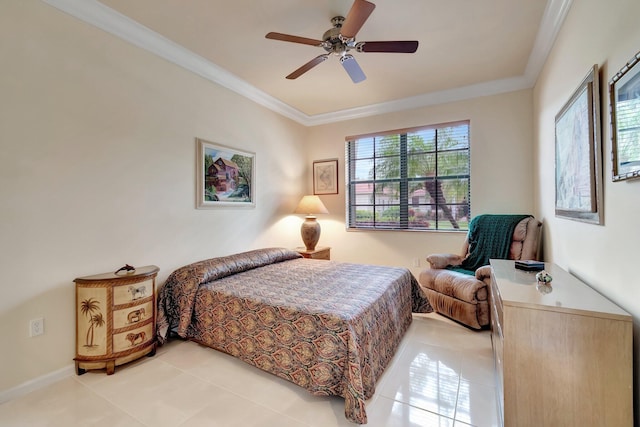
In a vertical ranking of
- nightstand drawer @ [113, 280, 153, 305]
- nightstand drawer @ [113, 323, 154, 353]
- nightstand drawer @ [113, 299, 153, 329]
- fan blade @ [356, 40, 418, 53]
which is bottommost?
nightstand drawer @ [113, 323, 154, 353]

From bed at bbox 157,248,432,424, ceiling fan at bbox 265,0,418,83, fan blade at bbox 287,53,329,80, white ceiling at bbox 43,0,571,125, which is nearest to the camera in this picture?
bed at bbox 157,248,432,424

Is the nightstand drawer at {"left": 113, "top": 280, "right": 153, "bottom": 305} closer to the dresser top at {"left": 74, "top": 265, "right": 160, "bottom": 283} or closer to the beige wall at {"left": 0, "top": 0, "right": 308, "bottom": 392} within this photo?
the dresser top at {"left": 74, "top": 265, "right": 160, "bottom": 283}

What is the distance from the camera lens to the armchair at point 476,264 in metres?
2.67

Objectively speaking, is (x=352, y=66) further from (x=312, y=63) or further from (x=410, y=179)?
(x=410, y=179)

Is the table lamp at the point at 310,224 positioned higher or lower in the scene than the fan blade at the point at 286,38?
lower

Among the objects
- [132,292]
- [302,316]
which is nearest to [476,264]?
[302,316]

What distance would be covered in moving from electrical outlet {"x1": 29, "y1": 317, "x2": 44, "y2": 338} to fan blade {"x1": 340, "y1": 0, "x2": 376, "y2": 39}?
293cm

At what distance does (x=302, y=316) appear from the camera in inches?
70.3

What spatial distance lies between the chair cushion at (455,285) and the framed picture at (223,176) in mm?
2388

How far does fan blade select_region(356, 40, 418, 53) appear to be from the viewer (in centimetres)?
206

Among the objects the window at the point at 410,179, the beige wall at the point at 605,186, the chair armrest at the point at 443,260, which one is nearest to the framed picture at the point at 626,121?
the beige wall at the point at 605,186

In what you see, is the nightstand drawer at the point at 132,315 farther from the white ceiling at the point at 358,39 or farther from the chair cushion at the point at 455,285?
the chair cushion at the point at 455,285

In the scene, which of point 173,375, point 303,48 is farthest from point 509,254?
point 173,375

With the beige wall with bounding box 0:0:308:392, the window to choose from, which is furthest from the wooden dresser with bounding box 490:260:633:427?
the beige wall with bounding box 0:0:308:392
